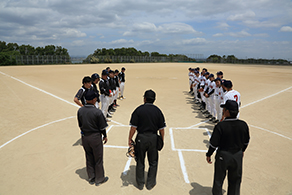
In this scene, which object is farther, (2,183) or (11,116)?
(11,116)

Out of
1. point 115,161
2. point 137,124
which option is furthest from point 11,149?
point 137,124

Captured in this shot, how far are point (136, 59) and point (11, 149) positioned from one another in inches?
2732

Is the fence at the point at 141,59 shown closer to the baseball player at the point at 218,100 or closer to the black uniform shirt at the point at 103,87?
the black uniform shirt at the point at 103,87

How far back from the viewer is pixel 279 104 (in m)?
13.7

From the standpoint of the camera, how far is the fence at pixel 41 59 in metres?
50.1

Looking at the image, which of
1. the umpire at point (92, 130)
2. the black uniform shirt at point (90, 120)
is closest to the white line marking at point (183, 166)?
the umpire at point (92, 130)

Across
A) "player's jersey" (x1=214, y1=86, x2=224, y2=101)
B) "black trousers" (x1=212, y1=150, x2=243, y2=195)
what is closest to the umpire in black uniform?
"black trousers" (x1=212, y1=150, x2=243, y2=195)

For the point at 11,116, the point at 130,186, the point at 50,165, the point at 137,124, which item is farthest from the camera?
the point at 11,116

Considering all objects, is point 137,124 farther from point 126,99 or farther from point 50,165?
point 126,99

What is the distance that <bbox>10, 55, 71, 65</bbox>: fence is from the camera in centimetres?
5012

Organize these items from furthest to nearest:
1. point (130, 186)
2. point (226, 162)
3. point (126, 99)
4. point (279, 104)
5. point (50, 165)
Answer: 1. point (126, 99)
2. point (279, 104)
3. point (50, 165)
4. point (130, 186)
5. point (226, 162)

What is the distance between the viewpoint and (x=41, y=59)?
53594 mm

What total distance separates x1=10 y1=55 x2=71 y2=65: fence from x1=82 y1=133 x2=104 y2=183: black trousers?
54.4 meters

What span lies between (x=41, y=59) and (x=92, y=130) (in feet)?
187
